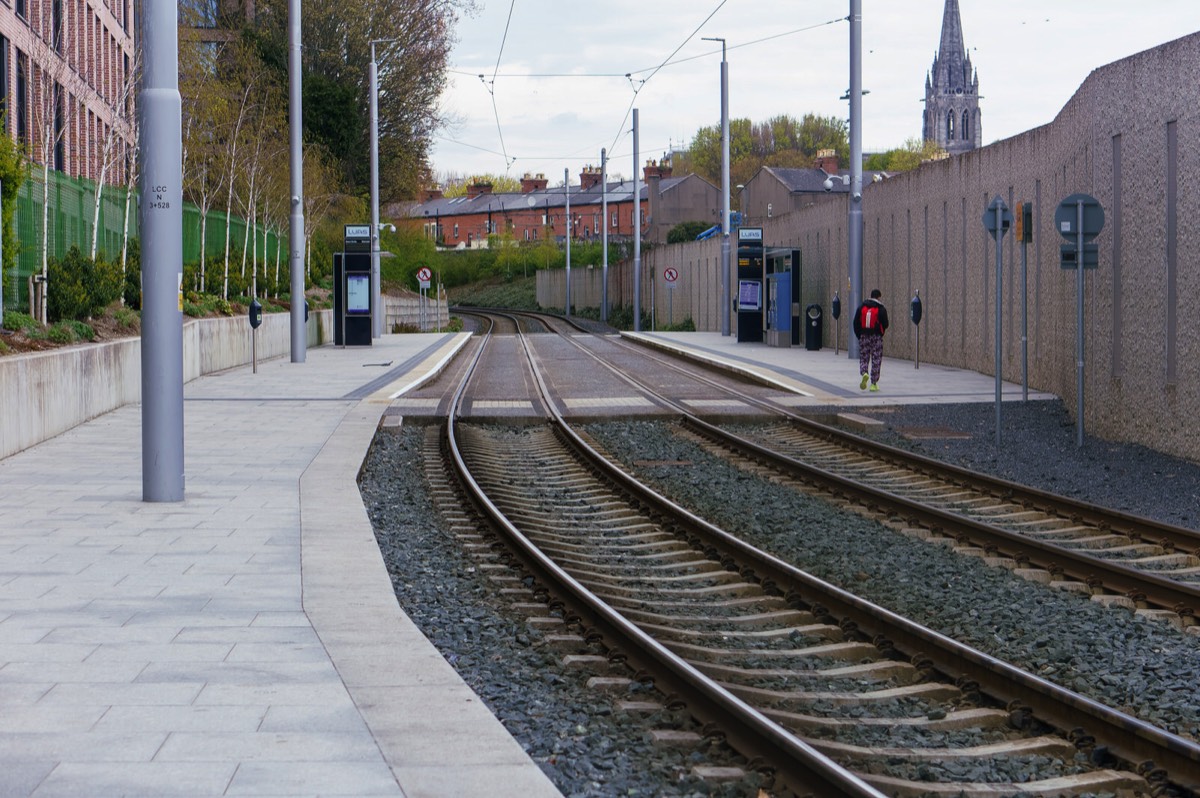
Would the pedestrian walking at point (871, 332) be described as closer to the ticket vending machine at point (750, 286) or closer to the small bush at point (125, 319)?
the small bush at point (125, 319)

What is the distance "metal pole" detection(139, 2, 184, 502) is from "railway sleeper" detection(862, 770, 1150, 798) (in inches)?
301

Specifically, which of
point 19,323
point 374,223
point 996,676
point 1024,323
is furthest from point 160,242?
point 374,223

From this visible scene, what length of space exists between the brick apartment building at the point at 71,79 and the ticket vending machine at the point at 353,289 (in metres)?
6.37

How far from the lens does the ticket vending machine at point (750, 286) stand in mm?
43000

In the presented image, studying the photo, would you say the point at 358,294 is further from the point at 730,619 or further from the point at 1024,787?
the point at 1024,787

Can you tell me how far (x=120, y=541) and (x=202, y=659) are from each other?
3544mm

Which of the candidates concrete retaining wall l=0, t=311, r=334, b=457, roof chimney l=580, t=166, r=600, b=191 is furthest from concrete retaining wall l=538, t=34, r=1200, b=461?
roof chimney l=580, t=166, r=600, b=191

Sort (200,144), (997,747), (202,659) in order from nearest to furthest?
(997,747) → (202,659) → (200,144)

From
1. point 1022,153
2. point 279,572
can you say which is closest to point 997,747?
point 279,572

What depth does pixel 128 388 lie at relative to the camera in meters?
20.9

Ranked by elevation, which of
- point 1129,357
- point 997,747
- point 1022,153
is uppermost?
point 1022,153

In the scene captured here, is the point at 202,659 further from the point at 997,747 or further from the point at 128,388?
the point at 128,388

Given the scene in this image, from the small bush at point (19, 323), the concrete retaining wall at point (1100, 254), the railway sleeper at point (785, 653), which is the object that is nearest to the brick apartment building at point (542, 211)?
the concrete retaining wall at point (1100, 254)

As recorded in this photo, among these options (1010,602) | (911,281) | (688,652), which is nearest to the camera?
(688,652)
